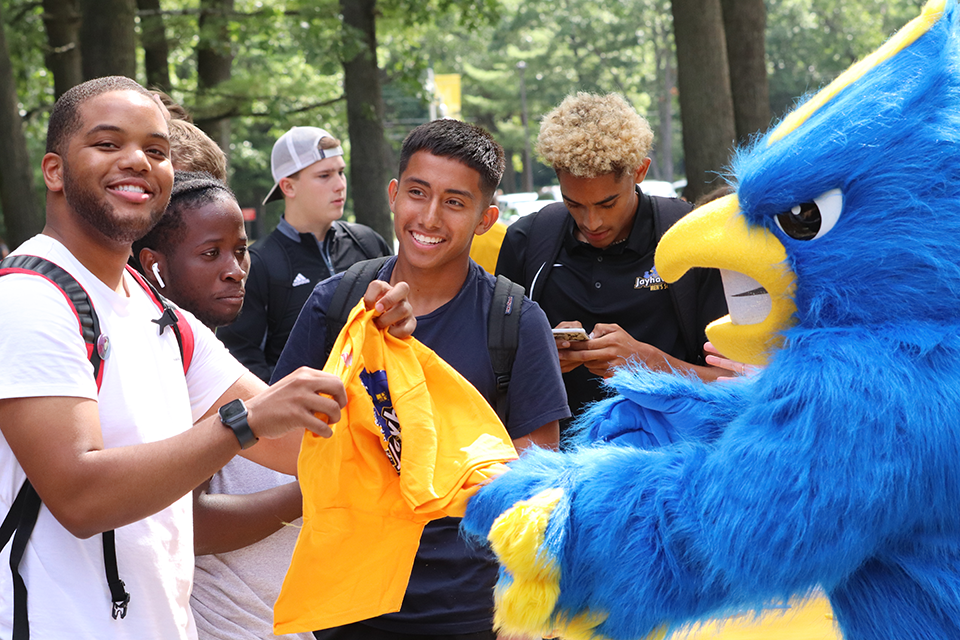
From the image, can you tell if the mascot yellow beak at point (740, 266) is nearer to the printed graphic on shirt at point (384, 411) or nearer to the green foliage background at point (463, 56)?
the printed graphic on shirt at point (384, 411)

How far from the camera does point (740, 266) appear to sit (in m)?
1.96

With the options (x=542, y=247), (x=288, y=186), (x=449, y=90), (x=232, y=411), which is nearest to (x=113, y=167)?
(x=232, y=411)

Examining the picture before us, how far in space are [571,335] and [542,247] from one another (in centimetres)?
68

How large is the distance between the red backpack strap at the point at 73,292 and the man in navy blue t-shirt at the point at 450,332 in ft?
2.78

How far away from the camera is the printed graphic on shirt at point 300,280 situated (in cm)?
479

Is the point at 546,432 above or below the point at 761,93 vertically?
below

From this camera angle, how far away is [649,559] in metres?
1.80

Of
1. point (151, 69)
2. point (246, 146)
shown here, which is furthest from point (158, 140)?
point (246, 146)

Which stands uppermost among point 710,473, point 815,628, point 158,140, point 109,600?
point 158,140

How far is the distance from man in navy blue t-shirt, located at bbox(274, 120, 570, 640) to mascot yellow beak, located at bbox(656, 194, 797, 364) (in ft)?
2.34

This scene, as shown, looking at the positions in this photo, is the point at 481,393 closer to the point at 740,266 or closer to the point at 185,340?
the point at 185,340

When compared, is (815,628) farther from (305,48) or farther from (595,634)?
(305,48)

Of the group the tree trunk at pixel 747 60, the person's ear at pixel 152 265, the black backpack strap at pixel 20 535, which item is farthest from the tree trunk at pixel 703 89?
the black backpack strap at pixel 20 535

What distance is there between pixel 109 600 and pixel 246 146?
105ft
